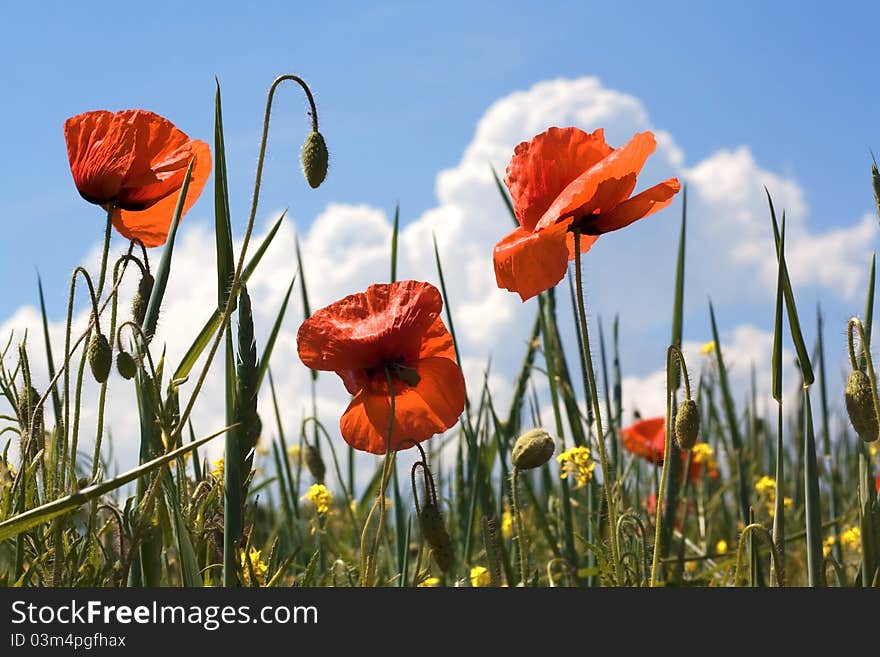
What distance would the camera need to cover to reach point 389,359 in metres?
1.79

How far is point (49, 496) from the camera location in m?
1.60

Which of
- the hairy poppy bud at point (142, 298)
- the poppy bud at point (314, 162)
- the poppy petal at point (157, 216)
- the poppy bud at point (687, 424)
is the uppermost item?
the poppy petal at point (157, 216)

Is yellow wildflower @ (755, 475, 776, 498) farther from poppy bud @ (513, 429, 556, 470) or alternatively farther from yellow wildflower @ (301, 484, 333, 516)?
poppy bud @ (513, 429, 556, 470)

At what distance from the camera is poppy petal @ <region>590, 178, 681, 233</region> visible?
1742 mm

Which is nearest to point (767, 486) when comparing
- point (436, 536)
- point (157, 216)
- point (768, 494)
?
point (768, 494)

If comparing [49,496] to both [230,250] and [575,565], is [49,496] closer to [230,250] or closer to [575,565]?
[230,250]

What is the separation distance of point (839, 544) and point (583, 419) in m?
0.89

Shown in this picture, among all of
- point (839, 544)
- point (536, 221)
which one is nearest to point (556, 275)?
point (536, 221)

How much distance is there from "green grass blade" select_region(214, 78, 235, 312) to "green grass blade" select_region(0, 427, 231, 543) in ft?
1.24

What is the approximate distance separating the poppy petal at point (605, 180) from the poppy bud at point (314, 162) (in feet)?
1.18

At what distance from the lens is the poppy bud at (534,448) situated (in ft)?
5.87

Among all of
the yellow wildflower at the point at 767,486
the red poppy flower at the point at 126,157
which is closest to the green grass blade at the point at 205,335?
the red poppy flower at the point at 126,157

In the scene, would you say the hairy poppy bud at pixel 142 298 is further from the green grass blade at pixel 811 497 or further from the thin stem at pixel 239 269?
the green grass blade at pixel 811 497

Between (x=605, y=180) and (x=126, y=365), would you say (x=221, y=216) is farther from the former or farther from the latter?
(x=605, y=180)
